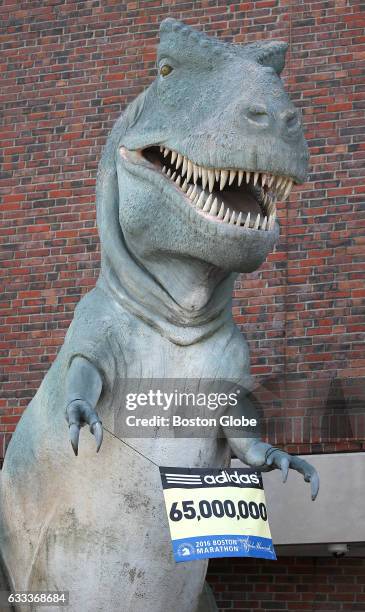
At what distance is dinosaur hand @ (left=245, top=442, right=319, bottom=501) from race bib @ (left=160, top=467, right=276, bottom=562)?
10cm

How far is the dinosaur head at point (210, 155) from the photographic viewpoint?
4.33 meters

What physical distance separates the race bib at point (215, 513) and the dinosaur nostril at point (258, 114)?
3.92 feet

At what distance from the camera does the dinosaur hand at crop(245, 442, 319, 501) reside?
14.6 feet

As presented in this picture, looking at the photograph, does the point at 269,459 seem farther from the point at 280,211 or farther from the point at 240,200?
the point at 280,211

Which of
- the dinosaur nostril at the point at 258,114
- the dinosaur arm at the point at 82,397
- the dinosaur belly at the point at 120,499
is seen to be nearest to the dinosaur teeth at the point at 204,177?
the dinosaur nostril at the point at 258,114

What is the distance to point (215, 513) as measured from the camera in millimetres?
4641

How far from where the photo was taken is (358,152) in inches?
363

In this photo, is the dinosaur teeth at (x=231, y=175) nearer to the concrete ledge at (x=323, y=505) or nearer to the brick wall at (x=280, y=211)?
the concrete ledge at (x=323, y=505)

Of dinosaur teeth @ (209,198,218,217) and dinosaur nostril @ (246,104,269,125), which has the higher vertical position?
dinosaur nostril @ (246,104,269,125)

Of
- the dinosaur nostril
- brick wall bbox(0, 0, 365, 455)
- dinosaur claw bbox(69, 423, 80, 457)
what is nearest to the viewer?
dinosaur claw bbox(69, 423, 80, 457)

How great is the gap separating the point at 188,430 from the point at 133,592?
590mm

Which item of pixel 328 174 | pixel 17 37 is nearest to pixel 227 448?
pixel 328 174

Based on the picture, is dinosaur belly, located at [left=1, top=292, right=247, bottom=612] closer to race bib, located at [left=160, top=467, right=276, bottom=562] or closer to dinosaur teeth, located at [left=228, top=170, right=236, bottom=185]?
race bib, located at [left=160, top=467, right=276, bottom=562]

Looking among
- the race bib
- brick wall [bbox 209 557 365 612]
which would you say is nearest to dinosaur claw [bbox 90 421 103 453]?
the race bib
